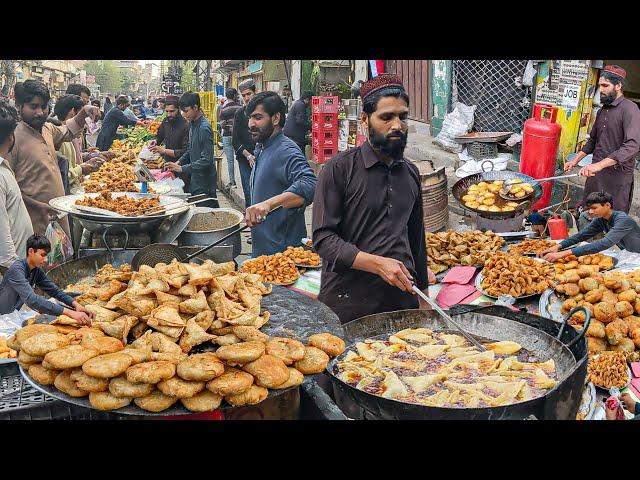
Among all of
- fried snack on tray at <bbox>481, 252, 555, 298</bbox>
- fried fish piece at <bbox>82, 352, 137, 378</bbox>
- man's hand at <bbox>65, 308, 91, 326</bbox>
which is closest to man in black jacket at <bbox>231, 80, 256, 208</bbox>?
fried snack on tray at <bbox>481, 252, 555, 298</bbox>

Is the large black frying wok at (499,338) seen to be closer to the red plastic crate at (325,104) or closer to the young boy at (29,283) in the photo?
the young boy at (29,283)

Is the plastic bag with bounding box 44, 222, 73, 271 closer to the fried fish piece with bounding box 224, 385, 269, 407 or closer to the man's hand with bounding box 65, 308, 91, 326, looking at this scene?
the man's hand with bounding box 65, 308, 91, 326

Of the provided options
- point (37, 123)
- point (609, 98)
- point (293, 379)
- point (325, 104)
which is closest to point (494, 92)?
point (609, 98)

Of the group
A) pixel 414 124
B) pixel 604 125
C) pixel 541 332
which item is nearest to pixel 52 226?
Result: pixel 541 332

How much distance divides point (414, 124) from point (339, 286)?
7157mm

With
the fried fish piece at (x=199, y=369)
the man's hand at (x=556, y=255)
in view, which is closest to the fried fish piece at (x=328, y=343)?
A: the fried fish piece at (x=199, y=369)

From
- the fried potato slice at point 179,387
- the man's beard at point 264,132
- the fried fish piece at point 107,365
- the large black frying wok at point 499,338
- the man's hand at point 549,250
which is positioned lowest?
the man's hand at point 549,250

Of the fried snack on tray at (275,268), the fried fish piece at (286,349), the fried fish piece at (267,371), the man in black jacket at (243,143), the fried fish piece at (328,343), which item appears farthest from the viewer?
the man in black jacket at (243,143)

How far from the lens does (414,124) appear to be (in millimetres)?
9680

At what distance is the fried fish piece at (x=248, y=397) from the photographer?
5.47ft

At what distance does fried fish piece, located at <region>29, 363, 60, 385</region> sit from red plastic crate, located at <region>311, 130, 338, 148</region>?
7.95 metres

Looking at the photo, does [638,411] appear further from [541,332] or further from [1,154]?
[1,154]

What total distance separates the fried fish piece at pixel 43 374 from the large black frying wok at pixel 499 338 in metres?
0.89
